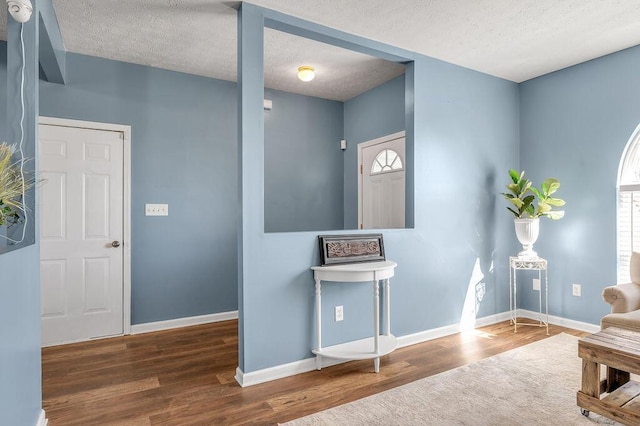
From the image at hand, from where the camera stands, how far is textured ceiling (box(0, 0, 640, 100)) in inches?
106

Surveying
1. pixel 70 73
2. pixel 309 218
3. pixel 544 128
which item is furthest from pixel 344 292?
pixel 70 73

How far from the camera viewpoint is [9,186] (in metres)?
1.82

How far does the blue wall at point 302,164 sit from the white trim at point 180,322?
3.68ft

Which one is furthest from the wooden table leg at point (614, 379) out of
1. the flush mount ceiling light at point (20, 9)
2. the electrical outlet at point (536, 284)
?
the flush mount ceiling light at point (20, 9)

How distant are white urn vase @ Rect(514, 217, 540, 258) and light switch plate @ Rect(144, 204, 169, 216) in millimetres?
3643

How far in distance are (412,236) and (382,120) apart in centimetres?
163

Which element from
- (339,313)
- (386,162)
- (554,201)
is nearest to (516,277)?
(554,201)

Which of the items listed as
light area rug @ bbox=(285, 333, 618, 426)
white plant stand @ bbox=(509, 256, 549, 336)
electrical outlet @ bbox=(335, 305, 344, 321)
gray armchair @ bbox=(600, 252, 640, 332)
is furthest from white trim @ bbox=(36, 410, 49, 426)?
white plant stand @ bbox=(509, 256, 549, 336)

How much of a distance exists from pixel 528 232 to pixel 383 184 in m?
1.60

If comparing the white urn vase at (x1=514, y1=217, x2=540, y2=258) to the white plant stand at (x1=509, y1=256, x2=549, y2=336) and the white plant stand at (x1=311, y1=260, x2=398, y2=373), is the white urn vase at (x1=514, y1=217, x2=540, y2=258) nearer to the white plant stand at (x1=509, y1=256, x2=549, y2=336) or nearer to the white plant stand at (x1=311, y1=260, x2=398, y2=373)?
the white plant stand at (x1=509, y1=256, x2=549, y2=336)

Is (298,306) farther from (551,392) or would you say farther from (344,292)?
(551,392)

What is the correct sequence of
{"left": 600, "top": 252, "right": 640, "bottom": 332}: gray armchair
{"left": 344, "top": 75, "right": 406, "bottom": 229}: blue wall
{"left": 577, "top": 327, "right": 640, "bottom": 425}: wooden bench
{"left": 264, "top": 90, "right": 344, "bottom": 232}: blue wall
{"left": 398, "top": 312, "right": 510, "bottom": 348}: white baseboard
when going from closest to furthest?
{"left": 577, "top": 327, "right": 640, "bottom": 425}: wooden bench → {"left": 600, "top": 252, "right": 640, "bottom": 332}: gray armchair → {"left": 398, "top": 312, "right": 510, "bottom": 348}: white baseboard → {"left": 344, "top": 75, "right": 406, "bottom": 229}: blue wall → {"left": 264, "top": 90, "right": 344, "bottom": 232}: blue wall

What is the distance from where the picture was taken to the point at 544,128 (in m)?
4.03

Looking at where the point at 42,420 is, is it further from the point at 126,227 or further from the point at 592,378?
the point at 592,378
